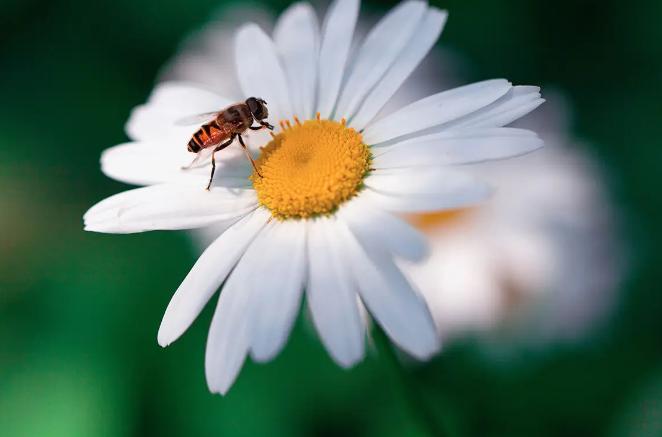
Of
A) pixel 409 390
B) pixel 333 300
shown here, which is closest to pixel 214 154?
pixel 333 300

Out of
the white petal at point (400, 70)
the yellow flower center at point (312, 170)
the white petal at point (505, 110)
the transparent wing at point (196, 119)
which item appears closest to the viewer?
the white petal at point (505, 110)

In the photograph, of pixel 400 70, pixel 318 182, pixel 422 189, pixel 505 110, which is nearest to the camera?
pixel 422 189

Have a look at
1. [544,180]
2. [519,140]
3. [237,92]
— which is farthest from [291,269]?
[237,92]

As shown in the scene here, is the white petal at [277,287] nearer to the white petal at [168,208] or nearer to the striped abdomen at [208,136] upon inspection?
the white petal at [168,208]

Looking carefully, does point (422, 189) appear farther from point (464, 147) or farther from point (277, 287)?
point (277, 287)

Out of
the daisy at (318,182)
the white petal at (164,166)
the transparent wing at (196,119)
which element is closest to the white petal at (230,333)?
the daisy at (318,182)
